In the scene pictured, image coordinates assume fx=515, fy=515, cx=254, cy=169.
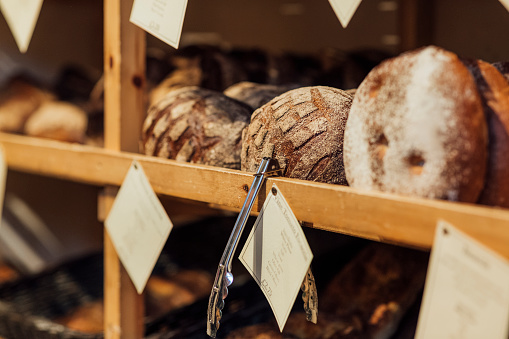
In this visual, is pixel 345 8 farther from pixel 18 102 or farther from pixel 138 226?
pixel 18 102

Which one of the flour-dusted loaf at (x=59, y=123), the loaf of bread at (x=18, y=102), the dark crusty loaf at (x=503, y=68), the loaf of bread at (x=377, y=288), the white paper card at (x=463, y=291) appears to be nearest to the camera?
the white paper card at (x=463, y=291)

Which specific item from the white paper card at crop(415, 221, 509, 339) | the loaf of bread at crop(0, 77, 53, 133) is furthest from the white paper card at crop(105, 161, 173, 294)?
the loaf of bread at crop(0, 77, 53, 133)

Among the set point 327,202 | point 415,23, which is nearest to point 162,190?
point 327,202

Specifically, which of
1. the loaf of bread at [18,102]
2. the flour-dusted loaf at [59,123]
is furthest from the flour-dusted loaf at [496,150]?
the loaf of bread at [18,102]

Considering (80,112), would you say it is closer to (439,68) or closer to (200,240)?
(200,240)

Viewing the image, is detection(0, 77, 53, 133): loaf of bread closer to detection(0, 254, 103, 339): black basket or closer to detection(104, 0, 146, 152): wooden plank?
detection(0, 254, 103, 339): black basket

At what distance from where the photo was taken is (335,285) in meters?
1.37

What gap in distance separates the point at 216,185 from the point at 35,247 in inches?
61.8

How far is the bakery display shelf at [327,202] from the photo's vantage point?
1.91 ft

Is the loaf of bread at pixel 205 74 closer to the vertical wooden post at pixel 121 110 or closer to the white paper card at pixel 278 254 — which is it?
the vertical wooden post at pixel 121 110

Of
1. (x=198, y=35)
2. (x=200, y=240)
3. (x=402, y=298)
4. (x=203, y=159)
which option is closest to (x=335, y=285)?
(x=402, y=298)

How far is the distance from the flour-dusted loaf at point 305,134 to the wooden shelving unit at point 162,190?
0.06 m

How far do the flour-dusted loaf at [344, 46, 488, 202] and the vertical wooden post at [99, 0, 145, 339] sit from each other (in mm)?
621

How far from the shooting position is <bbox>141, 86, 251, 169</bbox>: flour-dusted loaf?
1.00 meters
